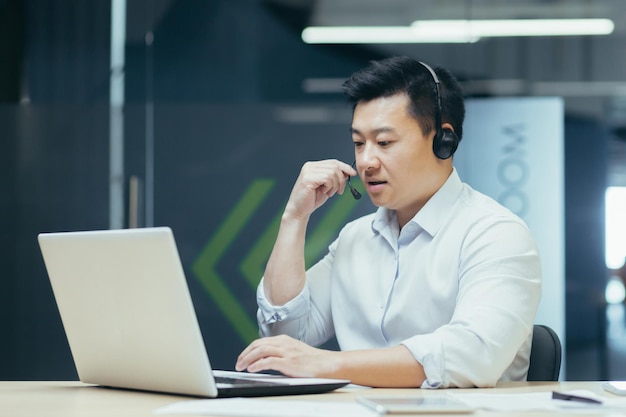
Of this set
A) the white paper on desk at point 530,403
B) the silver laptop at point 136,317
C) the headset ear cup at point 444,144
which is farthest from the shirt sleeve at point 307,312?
the white paper on desk at point 530,403

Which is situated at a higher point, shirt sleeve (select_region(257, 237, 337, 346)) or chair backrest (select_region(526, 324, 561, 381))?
shirt sleeve (select_region(257, 237, 337, 346))

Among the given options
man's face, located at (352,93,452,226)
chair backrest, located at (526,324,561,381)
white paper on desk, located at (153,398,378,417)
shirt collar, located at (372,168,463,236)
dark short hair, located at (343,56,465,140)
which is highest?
dark short hair, located at (343,56,465,140)

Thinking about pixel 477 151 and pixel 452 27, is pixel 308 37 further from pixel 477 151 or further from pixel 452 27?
pixel 477 151

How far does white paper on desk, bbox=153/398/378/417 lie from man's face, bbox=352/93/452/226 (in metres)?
0.91

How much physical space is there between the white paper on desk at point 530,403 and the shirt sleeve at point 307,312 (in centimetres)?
80

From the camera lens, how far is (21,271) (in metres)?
4.45

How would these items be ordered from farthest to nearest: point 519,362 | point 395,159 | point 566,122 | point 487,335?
point 566,122 < point 395,159 < point 519,362 < point 487,335

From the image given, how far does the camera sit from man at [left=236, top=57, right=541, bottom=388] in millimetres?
2143

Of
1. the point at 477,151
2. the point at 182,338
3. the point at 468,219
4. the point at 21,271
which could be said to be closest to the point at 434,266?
the point at 468,219

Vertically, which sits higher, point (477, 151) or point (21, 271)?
point (477, 151)

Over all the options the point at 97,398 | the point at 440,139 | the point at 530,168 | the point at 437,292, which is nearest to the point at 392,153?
the point at 440,139

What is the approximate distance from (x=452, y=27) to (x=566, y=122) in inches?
26.6

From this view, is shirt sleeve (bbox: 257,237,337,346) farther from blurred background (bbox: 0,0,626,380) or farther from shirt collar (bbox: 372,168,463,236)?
blurred background (bbox: 0,0,626,380)

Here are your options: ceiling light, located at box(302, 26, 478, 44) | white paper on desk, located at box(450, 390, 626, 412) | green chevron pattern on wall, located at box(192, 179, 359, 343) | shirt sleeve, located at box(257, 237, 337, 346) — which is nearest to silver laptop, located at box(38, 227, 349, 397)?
white paper on desk, located at box(450, 390, 626, 412)
